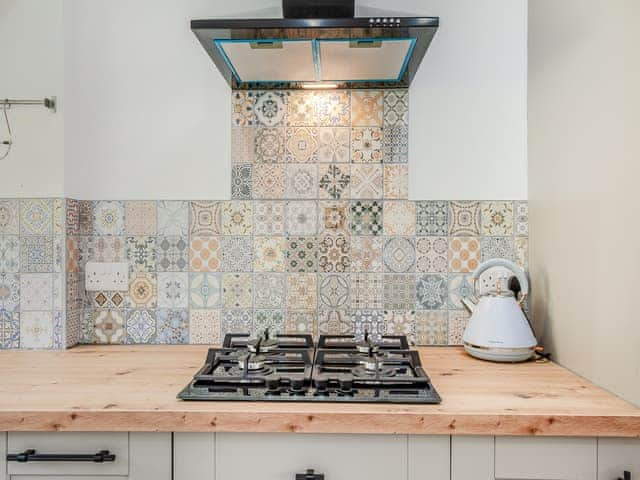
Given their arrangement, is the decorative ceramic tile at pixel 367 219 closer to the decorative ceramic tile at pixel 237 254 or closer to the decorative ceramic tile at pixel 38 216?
the decorative ceramic tile at pixel 237 254

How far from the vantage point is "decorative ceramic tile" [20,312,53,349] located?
167 cm

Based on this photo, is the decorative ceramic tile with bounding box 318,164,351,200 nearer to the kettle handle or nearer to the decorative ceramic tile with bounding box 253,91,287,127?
the decorative ceramic tile with bounding box 253,91,287,127

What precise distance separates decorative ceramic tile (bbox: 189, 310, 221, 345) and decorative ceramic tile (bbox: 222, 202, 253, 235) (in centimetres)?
31

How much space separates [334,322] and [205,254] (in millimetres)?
551

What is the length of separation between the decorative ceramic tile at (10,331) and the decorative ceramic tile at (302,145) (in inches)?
44.9

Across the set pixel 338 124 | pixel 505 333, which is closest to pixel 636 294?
pixel 505 333

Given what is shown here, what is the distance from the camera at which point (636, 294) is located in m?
1.12

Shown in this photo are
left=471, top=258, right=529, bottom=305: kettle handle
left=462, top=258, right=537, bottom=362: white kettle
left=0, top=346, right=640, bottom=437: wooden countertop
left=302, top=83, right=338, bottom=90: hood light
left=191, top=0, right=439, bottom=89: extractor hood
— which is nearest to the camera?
left=0, top=346, right=640, bottom=437: wooden countertop

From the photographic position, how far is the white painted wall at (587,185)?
1.15 m

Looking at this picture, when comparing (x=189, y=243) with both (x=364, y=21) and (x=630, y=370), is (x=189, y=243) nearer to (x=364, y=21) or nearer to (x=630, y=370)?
(x=364, y=21)

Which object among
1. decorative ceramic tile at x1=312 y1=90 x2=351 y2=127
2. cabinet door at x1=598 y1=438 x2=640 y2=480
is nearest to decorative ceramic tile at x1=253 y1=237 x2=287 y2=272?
decorative ceramic tile at x1=312 y1=90 x2=351 y2=127

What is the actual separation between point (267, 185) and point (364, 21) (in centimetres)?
71

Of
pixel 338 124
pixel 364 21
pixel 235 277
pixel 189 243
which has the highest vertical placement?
pixel 364 21

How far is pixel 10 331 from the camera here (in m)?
1.68
